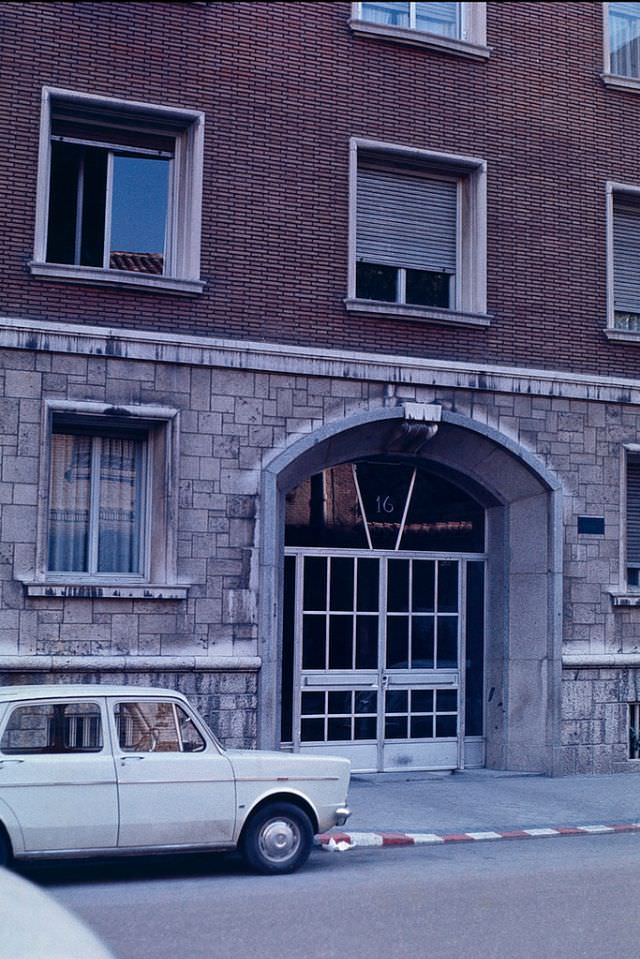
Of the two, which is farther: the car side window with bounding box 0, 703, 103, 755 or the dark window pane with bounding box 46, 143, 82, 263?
the dark window pane with bounding box 46, 143, 82, 263

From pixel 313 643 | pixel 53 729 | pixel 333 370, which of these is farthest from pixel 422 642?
pixel 53 729

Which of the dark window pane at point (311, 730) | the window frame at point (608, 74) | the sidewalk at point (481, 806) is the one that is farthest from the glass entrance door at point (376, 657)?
the window frame at point (608, 74)

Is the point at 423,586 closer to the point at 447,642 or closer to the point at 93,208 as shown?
the point at 447,642

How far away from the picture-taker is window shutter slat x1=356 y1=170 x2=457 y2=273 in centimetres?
1513

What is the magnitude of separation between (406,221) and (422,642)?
5.11 m

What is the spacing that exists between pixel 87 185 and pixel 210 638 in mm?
5060

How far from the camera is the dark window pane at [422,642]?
15711mm

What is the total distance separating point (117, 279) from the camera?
13.4m

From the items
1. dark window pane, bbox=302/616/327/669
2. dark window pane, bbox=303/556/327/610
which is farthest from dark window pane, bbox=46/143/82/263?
dark window pane, bbox=302/616/327/669

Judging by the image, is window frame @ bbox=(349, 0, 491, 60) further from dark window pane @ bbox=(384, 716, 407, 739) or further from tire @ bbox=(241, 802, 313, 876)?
tire @ bbox=(241, 802, 313, 876)

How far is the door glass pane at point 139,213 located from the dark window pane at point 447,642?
18.3ft

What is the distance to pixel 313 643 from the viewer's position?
1505 cm

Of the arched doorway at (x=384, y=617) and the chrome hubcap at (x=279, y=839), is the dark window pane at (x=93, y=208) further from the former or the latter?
the chrome hubcap at (x=279, y=839)

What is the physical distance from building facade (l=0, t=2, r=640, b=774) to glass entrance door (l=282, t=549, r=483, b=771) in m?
0.04
